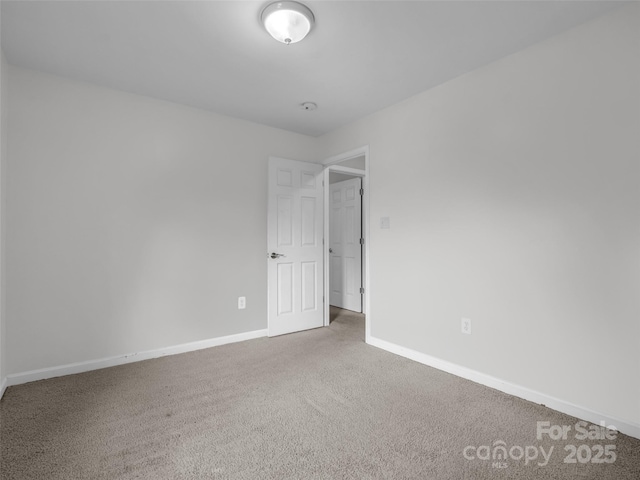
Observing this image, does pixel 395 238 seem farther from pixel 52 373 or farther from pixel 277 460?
pixel 52 373

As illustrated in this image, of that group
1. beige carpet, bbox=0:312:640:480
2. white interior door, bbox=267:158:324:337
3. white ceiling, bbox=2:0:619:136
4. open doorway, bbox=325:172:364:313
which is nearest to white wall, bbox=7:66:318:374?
white interior door, bbox=267:158:324:337

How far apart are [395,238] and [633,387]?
6.27ft

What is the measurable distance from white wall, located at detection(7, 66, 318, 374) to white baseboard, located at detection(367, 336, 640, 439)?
1.73 meters

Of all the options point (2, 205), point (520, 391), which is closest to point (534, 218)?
point (520, 391)

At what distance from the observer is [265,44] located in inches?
87.4

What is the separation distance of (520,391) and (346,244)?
3.27m

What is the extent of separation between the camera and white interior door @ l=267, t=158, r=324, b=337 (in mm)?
3771

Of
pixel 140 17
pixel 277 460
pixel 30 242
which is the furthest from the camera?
pixel 30 242

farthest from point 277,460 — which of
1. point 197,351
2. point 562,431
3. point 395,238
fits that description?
point 395,238

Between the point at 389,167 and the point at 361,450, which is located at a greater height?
the point at 389,167

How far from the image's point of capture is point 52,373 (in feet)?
8.54

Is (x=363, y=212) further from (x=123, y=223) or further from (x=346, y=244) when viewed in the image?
(x=123, y=223)

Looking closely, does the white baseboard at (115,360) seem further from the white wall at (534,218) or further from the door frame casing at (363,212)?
the white wall at (534,218)

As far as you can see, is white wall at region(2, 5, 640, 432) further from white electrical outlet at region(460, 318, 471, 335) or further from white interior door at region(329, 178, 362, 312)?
white interior door at region(329, 178, 362, 312)
